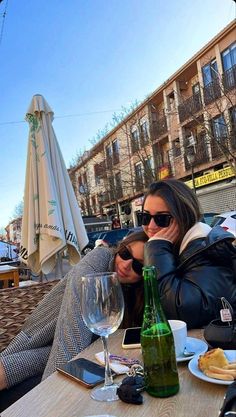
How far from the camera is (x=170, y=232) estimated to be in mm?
1763

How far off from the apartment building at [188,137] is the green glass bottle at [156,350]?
12.0 meters

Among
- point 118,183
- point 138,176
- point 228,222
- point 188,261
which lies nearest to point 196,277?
point 188,261

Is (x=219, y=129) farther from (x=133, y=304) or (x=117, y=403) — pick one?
(x=117, y=403)

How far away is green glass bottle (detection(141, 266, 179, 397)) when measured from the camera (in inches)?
35.7

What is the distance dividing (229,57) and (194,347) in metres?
19.7

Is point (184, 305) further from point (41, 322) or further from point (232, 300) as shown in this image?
point (41, 322)

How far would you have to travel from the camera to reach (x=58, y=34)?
1192 centimetres

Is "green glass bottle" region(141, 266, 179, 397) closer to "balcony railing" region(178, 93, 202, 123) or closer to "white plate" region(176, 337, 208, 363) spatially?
"white plate" region(176, 337, 208, 363)

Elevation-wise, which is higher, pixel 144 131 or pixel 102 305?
pixel 144 131

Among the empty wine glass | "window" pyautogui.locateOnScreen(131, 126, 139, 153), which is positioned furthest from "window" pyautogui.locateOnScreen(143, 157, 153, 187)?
the empty wine glass

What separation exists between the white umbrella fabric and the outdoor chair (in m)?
1.24

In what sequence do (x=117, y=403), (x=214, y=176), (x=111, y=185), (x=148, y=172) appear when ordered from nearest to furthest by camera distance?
(x=117, y=403)
(x=214, y=176)
(x=148, y=172)
(x=111, y=185)

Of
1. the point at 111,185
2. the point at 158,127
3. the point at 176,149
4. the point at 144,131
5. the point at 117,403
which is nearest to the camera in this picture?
the point at 117,403

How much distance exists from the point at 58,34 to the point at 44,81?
1.50 m
